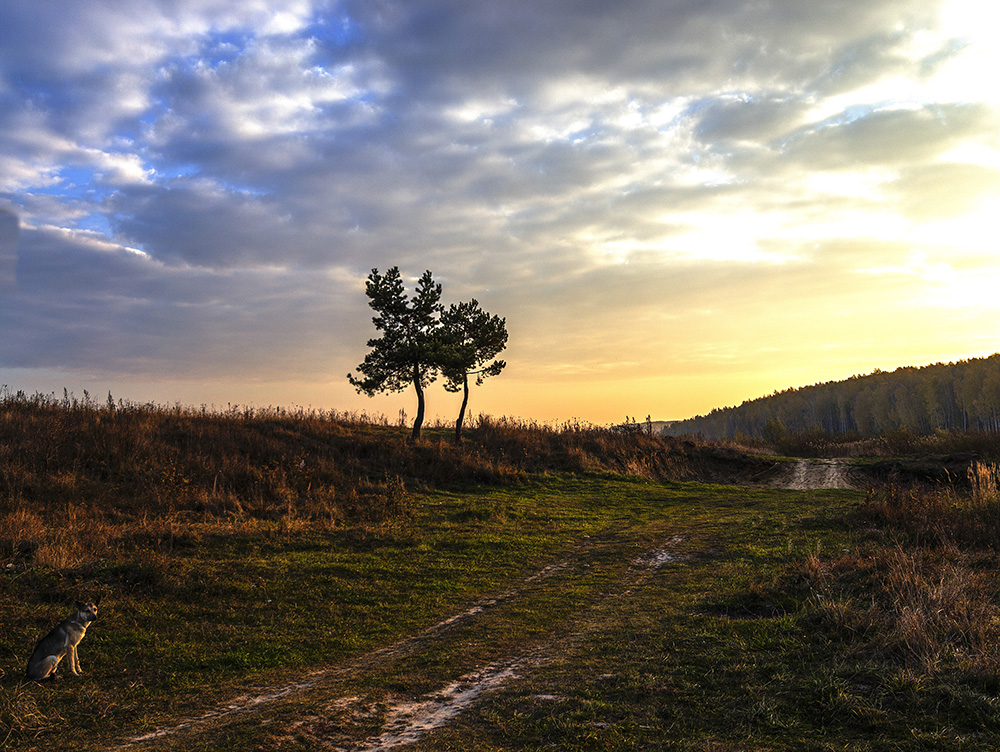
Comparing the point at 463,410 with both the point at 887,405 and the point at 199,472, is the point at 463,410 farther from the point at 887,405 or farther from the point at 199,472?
the point at 887,405

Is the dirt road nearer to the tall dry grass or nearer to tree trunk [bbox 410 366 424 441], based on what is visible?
the tall dry grass

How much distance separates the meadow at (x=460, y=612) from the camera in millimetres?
5238

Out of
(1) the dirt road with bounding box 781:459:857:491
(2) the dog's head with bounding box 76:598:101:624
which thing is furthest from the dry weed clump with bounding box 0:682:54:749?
(1) the dirt road with bounding box 781:459:857:491

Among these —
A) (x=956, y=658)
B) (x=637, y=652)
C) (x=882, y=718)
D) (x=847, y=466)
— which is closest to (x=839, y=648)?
(x=956, y=658)

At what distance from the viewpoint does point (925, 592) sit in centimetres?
756

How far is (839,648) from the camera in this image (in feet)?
21.4

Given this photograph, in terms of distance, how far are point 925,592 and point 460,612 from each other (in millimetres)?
6521

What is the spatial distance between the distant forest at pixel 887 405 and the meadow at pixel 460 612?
55442 millimetres

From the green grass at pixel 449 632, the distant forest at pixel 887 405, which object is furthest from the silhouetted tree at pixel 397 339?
the distant forest at pixel 887 405

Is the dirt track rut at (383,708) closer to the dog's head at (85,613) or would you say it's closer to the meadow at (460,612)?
the meadow at (460,612)

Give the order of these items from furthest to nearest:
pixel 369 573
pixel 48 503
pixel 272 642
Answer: pixel 48 503 → pixel 369 573 → pixel 272 642

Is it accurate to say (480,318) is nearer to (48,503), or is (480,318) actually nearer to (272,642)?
(48,503)

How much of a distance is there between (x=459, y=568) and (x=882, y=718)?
8368 mm

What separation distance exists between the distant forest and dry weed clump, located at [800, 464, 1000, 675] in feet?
183
